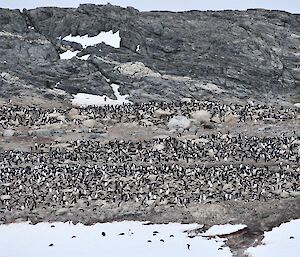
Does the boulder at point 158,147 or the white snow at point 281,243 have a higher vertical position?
the boulder at point 158,147

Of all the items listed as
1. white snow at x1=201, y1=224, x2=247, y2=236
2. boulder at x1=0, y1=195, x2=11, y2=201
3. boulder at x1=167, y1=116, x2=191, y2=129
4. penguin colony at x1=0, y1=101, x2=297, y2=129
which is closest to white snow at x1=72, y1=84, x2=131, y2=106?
penguin colony at x1=0, y1=101, x2=297, y2=129

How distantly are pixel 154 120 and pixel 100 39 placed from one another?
31.0m

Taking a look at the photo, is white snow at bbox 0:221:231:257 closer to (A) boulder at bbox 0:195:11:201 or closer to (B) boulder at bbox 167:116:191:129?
(A) boulder at bbox 0:195:11:201

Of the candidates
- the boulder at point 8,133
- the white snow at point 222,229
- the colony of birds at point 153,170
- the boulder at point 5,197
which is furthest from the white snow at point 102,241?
the boulder at point 8,133

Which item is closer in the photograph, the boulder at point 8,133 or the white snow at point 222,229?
the white snow at point 222,229

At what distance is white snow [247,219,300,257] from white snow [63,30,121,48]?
167 ft

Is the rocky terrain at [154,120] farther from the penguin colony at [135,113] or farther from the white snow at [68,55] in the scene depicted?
the white snow at [68,55]

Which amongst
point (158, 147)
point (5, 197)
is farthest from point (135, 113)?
point (5, 197)

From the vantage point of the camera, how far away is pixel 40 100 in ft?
175

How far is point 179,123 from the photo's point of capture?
42.6 m

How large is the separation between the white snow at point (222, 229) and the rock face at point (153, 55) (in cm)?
3380

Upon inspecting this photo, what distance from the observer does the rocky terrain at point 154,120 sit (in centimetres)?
2514

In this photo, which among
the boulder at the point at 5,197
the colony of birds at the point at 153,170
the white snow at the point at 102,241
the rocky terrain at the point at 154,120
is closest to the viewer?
the white snow at the point at 102,241

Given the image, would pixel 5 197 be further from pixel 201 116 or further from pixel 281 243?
pixel 201 116
